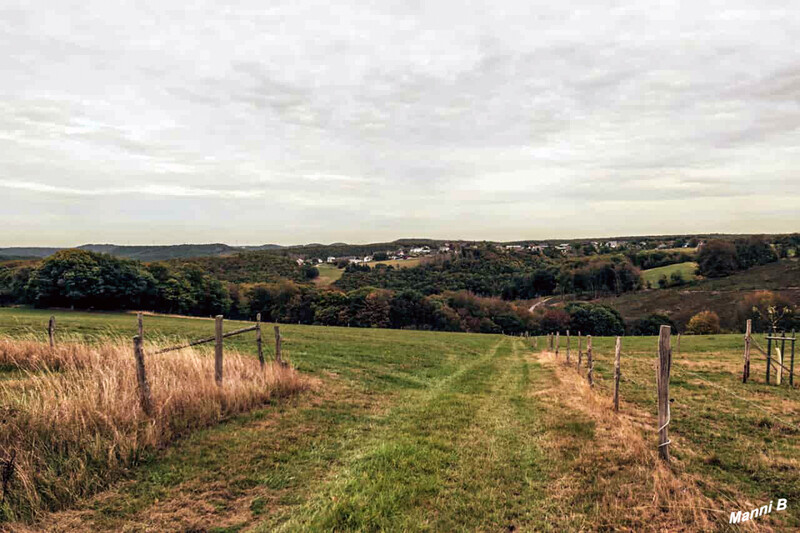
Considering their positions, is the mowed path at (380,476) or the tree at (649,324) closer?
the mowed path at (380,476)

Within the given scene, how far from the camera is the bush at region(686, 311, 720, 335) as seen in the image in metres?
64.9

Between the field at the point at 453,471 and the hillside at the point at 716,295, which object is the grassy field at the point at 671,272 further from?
the field at the point at 453,471

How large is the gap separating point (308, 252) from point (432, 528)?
15496 centimetres

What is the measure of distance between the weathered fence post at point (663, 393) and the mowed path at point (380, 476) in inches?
19.3

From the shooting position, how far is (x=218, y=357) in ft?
30.7

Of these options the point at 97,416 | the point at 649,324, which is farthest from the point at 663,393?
the point at 649,324

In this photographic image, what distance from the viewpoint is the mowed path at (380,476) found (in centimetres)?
477

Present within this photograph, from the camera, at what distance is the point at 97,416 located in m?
6.30

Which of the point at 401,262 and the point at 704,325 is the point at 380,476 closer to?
the point at 704,325

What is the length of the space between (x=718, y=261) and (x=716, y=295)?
2898cm

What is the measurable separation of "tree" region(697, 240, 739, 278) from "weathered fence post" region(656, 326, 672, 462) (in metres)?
124

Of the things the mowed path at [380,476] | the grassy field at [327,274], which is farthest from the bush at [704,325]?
the grassy field at [327,274]

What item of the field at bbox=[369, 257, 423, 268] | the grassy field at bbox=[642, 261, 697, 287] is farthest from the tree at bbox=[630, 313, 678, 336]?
the field at bbox=[369, 257, 423, 268]

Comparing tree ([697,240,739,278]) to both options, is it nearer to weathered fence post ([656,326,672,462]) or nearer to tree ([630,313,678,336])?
tree ([630,313,678,336])
